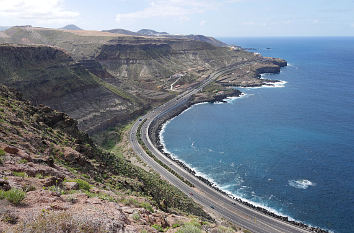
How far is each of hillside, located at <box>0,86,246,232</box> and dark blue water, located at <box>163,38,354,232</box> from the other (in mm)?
47197

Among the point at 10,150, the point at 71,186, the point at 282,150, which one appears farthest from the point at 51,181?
the point at 282,150

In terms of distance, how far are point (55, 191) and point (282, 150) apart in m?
87.1

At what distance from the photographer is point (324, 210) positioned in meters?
61.9

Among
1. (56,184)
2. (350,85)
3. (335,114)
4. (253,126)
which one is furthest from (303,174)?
(350,85)

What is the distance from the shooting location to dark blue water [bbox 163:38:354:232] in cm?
6544

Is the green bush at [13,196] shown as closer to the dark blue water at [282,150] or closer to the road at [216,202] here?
the road at [216,202]

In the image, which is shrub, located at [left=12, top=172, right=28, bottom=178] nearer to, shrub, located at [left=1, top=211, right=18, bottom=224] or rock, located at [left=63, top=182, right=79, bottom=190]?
rock, located at [left=63, top=182, right=79, bottom=190]

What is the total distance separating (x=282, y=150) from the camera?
9131cm

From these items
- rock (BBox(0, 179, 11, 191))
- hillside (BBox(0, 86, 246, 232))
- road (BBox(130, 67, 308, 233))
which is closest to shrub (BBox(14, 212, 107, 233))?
hillside (BBox(0, 86, 246, 232))

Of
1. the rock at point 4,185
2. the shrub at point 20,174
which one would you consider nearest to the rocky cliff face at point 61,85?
the shrub at point 20,174

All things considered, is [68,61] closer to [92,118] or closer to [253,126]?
[92,118]

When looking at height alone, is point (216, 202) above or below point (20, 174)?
below

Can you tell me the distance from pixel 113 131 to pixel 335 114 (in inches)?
4317

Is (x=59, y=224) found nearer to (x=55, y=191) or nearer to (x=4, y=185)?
(x=4, y=185)
